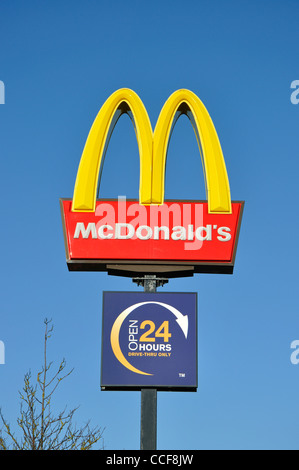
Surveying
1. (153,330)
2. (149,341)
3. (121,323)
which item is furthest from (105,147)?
(149,341)

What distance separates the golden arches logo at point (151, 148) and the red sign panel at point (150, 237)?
0.26 m

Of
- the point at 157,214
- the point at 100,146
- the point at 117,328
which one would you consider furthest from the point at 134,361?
the point at 100,146

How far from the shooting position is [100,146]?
19.2 meters

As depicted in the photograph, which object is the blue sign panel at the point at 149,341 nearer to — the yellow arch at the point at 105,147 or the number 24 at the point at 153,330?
the number 24 at the point at 153,330

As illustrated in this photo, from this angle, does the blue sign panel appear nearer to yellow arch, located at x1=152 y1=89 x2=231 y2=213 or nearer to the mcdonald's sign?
the mcdonald's sign

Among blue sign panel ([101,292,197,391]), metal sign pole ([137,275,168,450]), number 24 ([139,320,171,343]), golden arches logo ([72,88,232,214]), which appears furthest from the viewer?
golden arches logo ([72,88,232,214])

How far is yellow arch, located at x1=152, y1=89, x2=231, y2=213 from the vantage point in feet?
62.2

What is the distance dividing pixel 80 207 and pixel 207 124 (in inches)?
141

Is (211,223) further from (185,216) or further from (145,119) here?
(145,119)

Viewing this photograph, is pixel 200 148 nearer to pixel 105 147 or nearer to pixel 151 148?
pixel 151 148

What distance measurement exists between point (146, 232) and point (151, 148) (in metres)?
2.01

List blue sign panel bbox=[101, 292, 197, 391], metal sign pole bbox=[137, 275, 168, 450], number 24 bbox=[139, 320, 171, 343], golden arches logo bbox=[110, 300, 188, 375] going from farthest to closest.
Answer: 1. number 24 bbox=[139, 320, 171, 343]
2. golden arches logo bbox=[110, 300, 188, 375]
3. blue sign panel bbox=[101, 292, 197, 391]
4. metal sign pole bbox=[137, 275, 168, 450]

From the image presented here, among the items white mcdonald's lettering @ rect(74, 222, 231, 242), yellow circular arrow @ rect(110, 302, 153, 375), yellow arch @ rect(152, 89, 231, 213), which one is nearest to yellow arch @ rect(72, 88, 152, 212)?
yellow arch @ rect(152, 89, 231, 213)
